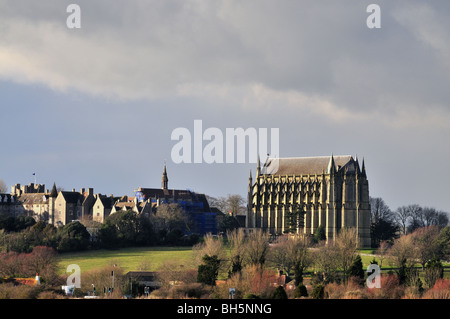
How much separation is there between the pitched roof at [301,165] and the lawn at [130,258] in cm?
3300

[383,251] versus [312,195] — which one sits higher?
[312,195]

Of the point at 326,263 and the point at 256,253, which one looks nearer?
the point at 256,253

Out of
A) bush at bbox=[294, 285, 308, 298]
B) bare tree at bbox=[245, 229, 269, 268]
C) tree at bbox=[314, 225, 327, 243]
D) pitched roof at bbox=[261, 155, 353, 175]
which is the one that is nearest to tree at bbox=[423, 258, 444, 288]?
bush at bbox=[294, 285, 308, 298]

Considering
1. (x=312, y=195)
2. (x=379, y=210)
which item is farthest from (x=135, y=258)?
(x=379, y=210)

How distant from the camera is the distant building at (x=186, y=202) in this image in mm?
146125

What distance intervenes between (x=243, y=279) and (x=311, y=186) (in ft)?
222

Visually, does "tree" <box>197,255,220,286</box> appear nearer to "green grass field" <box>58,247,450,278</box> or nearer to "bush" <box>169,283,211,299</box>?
"bush" <box>169,283,211,299</box>

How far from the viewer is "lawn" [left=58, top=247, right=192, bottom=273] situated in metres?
102

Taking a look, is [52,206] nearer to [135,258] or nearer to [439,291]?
[135,258]

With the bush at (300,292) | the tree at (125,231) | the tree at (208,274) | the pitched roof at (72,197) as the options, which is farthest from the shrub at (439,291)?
the pitched roof at (72,197)

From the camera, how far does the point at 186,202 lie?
148250 mm

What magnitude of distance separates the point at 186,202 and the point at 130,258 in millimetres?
37352

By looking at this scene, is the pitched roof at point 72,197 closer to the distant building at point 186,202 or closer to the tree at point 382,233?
the distant building at point 186,202
